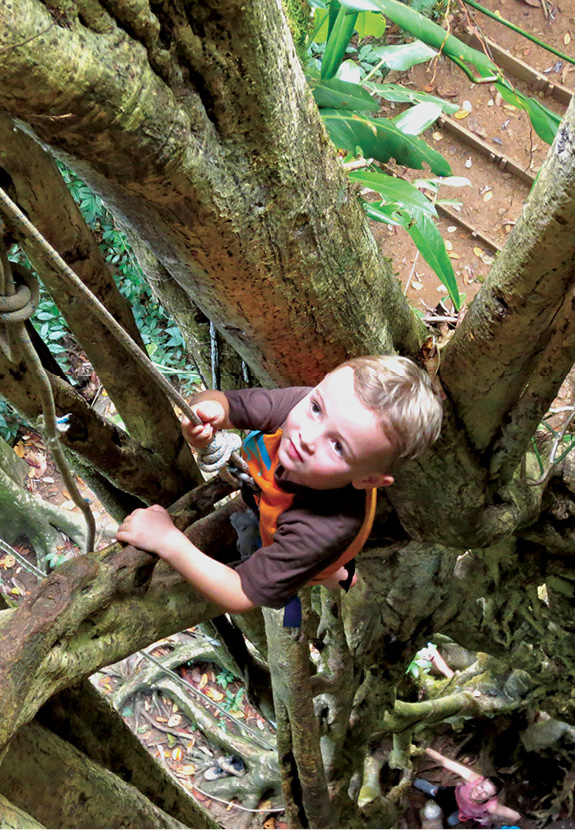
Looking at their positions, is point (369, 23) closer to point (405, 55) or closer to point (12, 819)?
point (405, 55)

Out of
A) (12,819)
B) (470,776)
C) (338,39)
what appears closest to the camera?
(12,819)

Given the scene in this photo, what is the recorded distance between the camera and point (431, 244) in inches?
61.0

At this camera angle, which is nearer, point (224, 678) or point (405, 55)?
point (405, 55)

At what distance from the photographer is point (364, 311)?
1.41m

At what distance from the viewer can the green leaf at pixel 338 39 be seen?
139 cm

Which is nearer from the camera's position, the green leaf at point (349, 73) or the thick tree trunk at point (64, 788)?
the thick tree trunk at point (64, 788)

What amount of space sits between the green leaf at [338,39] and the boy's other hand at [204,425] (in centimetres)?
72

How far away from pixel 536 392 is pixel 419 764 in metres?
3.19

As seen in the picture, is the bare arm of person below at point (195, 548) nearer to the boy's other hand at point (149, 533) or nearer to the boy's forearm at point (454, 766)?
the boy's other hand at point (149, 533)

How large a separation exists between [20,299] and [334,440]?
0.56 metres

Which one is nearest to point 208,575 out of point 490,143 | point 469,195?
point 469,195

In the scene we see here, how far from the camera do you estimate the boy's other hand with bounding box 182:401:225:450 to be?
118cm

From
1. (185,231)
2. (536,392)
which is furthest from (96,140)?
(536,392)

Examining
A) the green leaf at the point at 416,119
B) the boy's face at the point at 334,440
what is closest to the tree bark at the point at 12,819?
the boy's face at the point at 334,440
